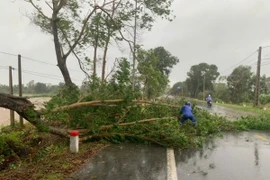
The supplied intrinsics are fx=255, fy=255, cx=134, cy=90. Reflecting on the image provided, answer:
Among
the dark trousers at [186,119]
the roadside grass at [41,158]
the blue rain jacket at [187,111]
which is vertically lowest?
the roadside grass at [41,158]

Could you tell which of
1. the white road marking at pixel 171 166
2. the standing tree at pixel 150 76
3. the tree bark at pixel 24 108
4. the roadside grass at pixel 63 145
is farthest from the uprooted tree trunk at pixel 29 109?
the standing tree at pixel 150 76

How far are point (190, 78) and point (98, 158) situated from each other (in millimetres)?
77627

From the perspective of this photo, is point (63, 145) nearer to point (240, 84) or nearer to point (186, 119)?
point (186, 119)

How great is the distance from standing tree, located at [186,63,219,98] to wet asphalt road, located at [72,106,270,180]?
2782 inches

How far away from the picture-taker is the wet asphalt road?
5328 millimetres

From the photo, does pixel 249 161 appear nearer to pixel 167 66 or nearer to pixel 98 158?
pixel 98 158

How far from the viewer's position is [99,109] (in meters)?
8.86

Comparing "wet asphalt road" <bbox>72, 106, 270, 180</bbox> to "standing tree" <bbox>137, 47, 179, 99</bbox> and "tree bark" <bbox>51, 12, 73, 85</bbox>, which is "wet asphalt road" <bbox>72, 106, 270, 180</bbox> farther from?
"tree bark" <bbox>51, 12, 73, 85</bbox>

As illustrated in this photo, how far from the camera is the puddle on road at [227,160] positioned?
543 cm

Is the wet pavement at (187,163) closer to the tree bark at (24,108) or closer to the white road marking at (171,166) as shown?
the white road marking at (171,166)

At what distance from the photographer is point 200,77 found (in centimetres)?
7919

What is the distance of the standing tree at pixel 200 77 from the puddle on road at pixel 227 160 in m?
69.7

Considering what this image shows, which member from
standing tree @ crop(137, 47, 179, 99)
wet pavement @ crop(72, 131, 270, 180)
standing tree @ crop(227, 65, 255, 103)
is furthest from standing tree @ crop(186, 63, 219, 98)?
wet pavement @ crop(72, 131, 270, 180)

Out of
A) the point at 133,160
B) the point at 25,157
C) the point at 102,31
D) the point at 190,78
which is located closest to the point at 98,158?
the point at 133,160
